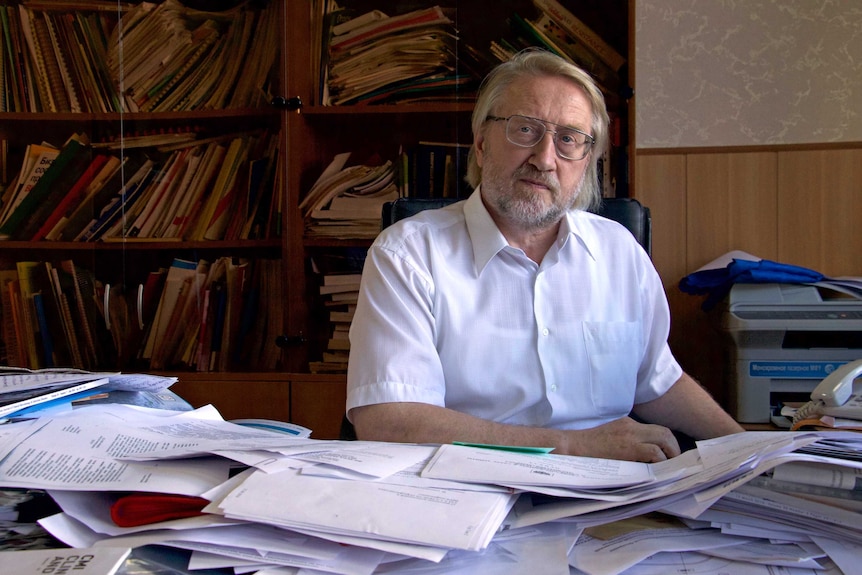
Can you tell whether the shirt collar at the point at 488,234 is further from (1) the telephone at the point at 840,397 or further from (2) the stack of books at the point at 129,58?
(2) the stack of books at the point at 129,58

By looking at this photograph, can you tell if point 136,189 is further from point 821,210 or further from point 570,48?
point 821,210

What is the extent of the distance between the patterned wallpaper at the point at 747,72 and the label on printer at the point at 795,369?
0.79m

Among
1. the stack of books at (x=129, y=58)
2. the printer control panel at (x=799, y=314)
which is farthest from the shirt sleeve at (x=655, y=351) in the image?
the stack of books at (x=129, y=58)

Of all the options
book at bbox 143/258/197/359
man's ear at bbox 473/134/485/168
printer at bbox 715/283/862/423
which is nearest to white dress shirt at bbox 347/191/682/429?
man's ear at bbox 473/134/485/168

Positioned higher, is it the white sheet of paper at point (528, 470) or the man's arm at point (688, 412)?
the white sheet of paper at point (528, 470)

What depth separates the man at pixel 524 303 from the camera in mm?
1285

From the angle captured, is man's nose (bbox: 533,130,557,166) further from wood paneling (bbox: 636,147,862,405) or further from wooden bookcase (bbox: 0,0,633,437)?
wood paneling (bbox: 636,147,862,405)

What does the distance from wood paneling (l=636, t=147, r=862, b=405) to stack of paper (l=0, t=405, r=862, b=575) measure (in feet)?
6.04

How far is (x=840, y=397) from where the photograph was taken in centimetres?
101

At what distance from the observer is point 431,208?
1.59 metres

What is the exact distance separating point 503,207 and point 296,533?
1.04 meters

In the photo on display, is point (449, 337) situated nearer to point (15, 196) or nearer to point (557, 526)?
point (557, 526)

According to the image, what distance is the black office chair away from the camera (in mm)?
1590

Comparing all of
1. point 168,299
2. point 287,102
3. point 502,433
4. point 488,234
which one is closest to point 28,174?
point 168,299
